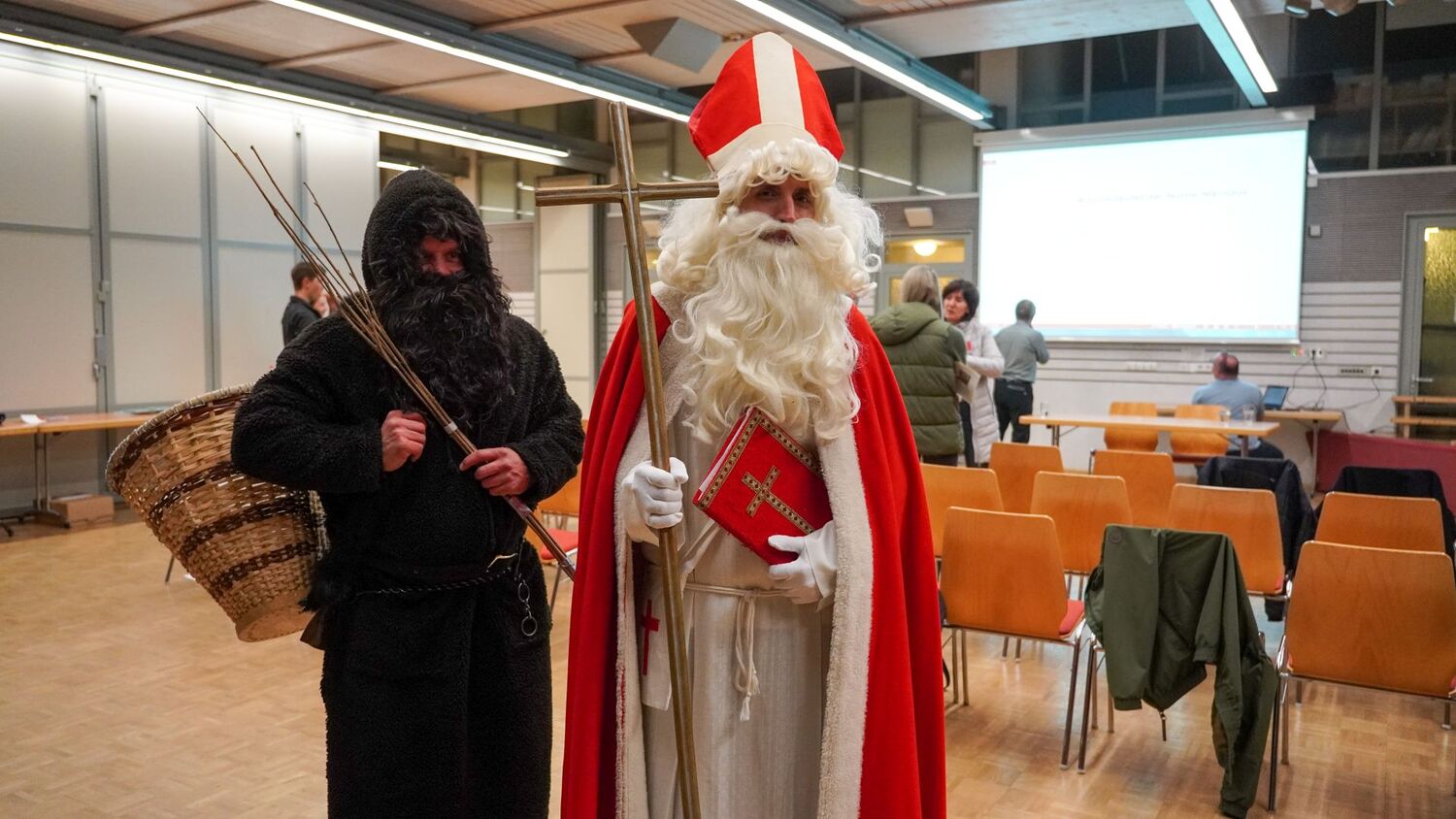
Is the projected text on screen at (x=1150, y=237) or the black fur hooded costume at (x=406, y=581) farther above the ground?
the projected text on screen at (x=1150, y=237)

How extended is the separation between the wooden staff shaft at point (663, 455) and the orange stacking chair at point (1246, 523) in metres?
2.94

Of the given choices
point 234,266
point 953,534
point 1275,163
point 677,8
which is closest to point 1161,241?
point 1275,163

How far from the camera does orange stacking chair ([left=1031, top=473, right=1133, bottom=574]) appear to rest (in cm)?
421

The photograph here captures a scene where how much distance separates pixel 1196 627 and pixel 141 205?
7870mm

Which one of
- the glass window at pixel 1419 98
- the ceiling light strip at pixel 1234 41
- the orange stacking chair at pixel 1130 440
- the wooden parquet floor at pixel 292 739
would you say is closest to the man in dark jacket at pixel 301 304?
the wooden parquet floor at pixel 292 739

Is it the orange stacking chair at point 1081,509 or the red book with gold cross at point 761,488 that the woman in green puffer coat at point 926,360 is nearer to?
the orange stacking chair at point 1081,509

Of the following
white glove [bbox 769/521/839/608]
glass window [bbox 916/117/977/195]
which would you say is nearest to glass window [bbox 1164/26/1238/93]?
glass window [bbox 916/117/977/195]

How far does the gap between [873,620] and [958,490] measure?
289cm

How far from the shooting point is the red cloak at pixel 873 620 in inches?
65.2

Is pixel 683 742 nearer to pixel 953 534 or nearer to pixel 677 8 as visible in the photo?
pixel 953 534

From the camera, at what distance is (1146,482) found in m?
4.87

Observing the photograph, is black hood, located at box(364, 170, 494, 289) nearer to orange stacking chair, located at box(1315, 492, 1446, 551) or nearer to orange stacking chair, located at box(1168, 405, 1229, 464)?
orange stacking chair, located at box(1315, 492, 1446, 551)

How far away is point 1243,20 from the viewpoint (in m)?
6.79

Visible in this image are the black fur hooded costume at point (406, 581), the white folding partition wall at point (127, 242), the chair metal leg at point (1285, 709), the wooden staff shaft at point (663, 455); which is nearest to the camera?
the wooden staff shaft at point (663, 455)
